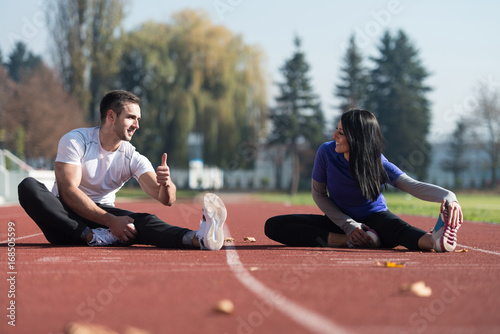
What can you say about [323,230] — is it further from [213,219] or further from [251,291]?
[251,291]

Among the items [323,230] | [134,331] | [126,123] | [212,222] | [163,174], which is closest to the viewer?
[134,331]

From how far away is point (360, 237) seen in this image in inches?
240

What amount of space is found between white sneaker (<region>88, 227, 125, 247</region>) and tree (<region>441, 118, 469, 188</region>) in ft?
187

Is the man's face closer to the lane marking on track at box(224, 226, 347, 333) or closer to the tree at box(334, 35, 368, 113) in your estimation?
the lane marking on track at box(224, 226, 347, 333)

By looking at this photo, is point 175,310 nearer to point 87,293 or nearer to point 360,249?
point 87,293

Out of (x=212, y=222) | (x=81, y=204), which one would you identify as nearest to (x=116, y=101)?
(x=81, y=204)

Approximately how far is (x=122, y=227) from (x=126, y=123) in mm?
992

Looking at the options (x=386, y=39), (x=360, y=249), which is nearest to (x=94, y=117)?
(x=386, y=39)

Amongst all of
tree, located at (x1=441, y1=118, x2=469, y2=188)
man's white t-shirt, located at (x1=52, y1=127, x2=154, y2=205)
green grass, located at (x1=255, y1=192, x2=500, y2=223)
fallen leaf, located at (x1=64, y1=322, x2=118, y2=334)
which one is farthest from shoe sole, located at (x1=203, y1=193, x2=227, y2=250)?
tree, located at (x1=441, y1=118, x2=469, y2=188)

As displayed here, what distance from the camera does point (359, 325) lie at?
113 inches

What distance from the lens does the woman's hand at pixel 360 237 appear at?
6.07 m

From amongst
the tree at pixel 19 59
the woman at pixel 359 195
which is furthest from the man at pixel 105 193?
the tree at pixel 19 59

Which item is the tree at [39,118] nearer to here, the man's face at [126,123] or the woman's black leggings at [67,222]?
the woman's black leggings at [67,222]

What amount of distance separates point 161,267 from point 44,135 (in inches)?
1367
